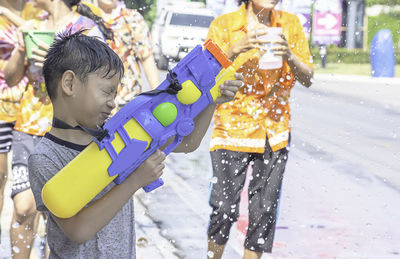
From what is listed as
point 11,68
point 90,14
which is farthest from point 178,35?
point 11,68

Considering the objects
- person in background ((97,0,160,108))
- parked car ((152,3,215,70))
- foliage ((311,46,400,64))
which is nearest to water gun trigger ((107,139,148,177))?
parked car ((152,3,215,70))

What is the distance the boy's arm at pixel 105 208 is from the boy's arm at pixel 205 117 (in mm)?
180

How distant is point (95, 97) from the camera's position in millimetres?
2170

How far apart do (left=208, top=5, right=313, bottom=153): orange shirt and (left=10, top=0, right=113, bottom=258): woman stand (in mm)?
694

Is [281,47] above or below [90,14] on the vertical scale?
below

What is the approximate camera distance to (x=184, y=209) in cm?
573

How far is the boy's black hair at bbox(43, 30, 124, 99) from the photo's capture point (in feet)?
7.11

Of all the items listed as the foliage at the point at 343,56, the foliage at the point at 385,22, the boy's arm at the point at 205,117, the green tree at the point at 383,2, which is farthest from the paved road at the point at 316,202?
the green tree at the point at 383,2

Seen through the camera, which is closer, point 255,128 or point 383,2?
point 255,128

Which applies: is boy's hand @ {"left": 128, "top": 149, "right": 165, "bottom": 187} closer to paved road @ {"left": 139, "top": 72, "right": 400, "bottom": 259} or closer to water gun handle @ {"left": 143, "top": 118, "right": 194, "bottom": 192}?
water gun handle @ {"left": 143, "top": 118, "right": 194, "bottom": 192}

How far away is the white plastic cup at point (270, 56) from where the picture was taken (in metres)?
3.64

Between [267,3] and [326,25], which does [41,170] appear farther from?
[326,25]

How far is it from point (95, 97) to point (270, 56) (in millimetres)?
1706

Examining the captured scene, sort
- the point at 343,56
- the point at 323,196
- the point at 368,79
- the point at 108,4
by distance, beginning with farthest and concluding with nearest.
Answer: the point at 343,56
the point at 368,79
the point at 323,196
the point at 108,4
